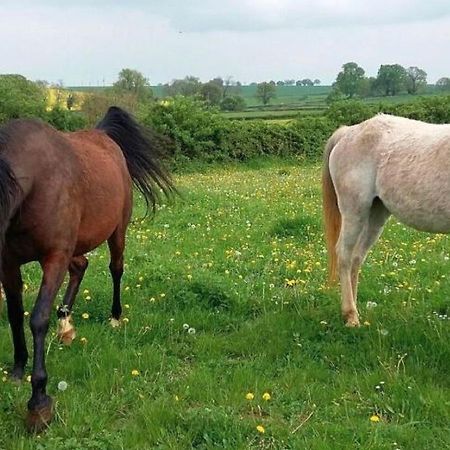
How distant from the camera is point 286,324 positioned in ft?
20.0

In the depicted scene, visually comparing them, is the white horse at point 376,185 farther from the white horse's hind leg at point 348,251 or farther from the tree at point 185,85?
the tree at point 185,85

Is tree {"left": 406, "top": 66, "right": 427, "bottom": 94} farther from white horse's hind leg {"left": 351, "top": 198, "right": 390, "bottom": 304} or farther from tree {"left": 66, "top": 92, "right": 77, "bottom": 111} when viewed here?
white horse's hind leg {"left": 351, "top": 198, "right": 390, "bottom": 304}

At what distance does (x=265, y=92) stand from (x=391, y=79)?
1285 cm

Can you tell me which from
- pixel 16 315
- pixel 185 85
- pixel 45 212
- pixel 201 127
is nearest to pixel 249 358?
pixel 16 315

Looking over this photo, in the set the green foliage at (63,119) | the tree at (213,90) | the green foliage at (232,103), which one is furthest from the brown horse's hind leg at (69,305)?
the green foliage at (232,103)

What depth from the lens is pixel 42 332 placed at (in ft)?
14.8

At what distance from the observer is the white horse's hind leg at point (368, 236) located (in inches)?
266

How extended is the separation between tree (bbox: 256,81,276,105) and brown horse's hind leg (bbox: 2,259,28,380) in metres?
61.1

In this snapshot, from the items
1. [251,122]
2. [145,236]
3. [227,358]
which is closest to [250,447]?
[227,358]

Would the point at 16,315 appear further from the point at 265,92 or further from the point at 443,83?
the point at 443,83

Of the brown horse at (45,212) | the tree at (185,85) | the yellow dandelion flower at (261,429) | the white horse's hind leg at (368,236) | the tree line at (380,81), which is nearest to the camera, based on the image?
the yellow dandelion flower at (261,429)

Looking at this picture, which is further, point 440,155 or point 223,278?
point 223,278

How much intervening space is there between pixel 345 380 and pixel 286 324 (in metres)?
1.29

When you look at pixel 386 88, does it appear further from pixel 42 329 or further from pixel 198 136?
pixel 42 329
